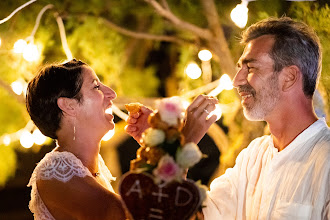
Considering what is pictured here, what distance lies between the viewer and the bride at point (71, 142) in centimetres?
276

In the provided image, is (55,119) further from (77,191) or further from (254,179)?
(254,179)

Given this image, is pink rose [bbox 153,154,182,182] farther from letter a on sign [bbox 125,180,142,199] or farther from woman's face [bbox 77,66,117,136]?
woman's face [bbox 77,66,117,136]

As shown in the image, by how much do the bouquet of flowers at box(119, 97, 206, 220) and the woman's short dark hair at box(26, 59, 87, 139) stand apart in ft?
3.13

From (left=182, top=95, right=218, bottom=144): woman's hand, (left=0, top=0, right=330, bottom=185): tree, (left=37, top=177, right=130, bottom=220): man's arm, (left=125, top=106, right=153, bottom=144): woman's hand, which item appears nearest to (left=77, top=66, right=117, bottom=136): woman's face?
(left=125, top=106, right=153, bottom=144): woman's hand

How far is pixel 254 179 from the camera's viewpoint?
3.08 metres

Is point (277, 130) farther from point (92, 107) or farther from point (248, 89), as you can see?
point (92, 107)

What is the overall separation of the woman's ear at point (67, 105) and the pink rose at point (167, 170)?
1.03 m

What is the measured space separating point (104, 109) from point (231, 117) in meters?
2.30

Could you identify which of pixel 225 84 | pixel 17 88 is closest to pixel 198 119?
pixel 225 84

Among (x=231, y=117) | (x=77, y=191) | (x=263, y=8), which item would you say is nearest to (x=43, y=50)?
(x=231, y=117)

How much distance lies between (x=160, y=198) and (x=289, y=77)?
1.17 meters

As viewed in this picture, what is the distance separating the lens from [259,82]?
2.98m

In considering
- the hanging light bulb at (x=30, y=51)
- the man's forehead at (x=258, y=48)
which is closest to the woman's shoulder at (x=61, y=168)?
the man's forehead at (x=258, y=48)

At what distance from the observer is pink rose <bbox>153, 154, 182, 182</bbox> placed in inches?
82.9
